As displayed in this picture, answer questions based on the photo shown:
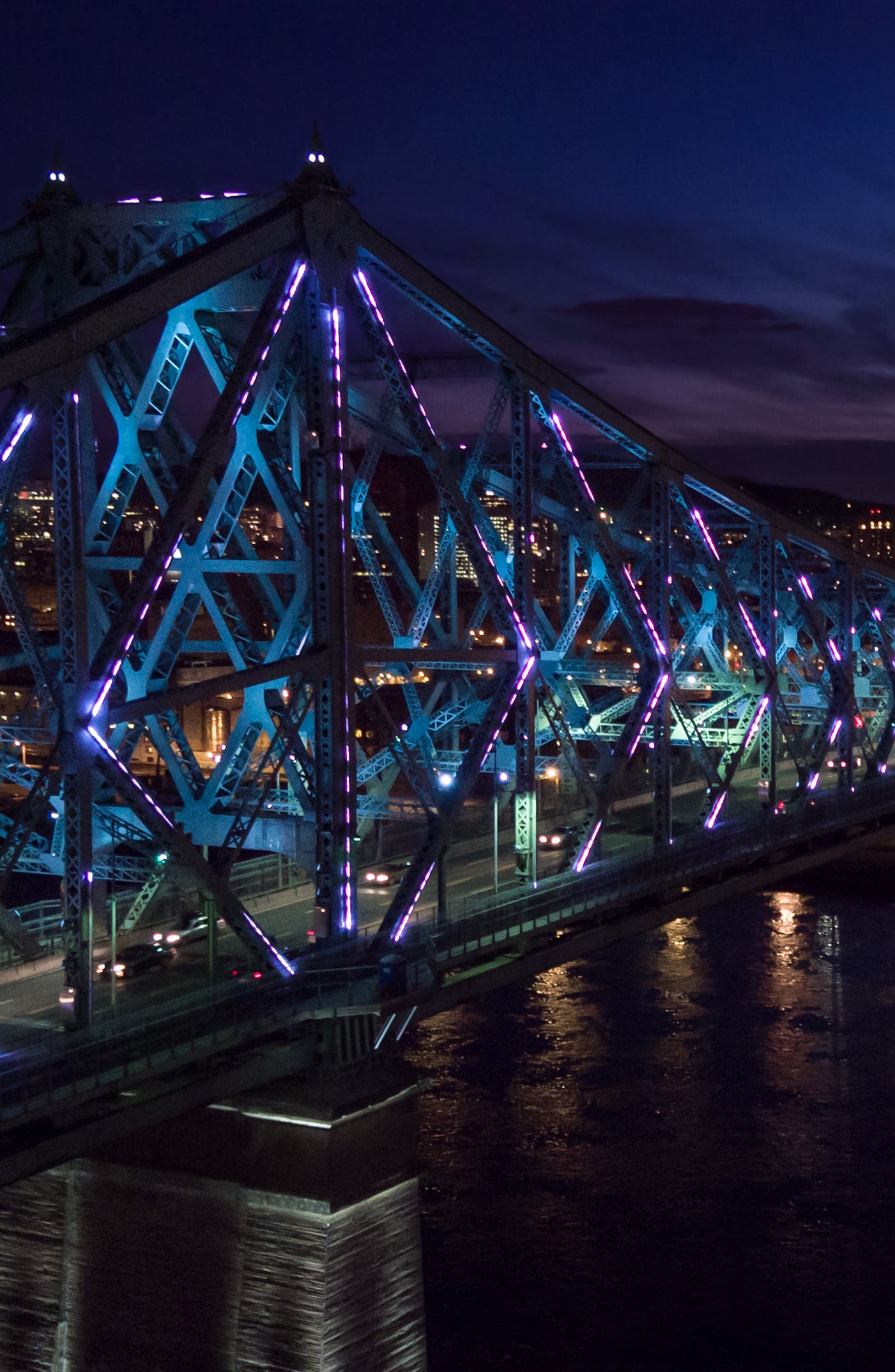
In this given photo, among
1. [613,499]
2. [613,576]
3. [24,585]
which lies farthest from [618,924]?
[613,499]

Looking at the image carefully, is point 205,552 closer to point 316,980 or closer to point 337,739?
point 337,739

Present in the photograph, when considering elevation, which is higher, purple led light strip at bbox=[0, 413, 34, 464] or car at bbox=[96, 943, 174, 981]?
purple led light strip at bbox=[0, 413, 34, 464]

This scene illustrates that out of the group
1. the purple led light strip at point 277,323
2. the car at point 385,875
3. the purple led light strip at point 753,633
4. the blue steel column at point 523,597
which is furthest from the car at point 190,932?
the purple led light strip at point 753,633

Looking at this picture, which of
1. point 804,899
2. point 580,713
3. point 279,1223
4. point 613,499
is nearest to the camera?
point 279,1223

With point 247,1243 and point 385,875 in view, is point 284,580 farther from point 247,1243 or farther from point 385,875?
point 247,1243

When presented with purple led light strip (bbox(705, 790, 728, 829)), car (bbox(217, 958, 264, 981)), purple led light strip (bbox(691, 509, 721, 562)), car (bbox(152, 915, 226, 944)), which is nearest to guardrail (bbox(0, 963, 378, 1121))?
car (bbox(217, 958, 264, 981))

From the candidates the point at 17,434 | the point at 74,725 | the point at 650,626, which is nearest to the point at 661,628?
the point at 650,626

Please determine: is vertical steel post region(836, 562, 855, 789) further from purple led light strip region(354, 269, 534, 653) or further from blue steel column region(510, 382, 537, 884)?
purple led light strip region(354, 269, 534, 653)
